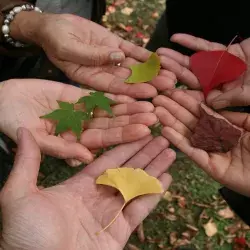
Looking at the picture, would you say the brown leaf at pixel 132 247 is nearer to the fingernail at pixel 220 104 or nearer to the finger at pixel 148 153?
the finger at pixel 148 153

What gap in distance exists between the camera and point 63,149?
1.64 m

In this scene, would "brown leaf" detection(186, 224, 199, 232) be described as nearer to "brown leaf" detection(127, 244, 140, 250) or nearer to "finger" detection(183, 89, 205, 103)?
"brown leaf" detection(127, 244, 140, 250)

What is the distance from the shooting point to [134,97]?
1905mm

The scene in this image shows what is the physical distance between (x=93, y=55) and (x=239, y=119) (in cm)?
74

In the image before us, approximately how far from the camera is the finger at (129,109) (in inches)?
69.7

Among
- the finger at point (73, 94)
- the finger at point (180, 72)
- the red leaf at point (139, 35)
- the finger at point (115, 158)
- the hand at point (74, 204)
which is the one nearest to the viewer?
the hand at point (74, 204)

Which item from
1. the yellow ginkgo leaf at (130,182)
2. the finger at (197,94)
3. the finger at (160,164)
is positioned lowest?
the finger at (160,164)

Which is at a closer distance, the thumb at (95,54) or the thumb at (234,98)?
the thumb at (234,98)

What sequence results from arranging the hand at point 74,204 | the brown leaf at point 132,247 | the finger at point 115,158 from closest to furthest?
the hand at point 74,204 → the finger at point 115,158 → the brown leaf at point 132,247

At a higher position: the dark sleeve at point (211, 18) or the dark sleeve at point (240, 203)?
the dark sleeve at point (211, 18)

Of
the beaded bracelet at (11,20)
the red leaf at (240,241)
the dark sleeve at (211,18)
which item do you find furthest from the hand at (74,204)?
the red leaf at (240,241)

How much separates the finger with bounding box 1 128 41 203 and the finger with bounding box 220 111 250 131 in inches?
35.2

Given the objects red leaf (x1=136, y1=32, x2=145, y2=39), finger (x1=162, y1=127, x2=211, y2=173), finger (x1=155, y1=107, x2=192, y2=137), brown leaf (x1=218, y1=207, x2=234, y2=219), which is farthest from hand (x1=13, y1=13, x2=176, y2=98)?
red leaf (x1=136, y1=32, x2=145, y2=39)

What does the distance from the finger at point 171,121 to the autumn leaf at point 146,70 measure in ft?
0.57
